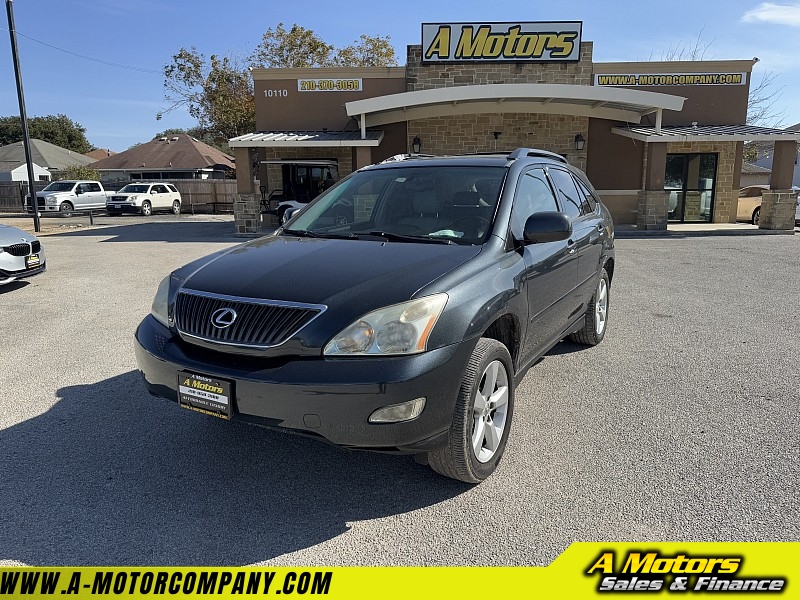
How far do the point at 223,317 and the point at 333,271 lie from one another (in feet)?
2.03

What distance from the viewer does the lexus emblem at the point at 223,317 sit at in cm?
294

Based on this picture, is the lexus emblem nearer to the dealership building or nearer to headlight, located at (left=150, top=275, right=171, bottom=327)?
headlight, located at (left=150, top=275, right=171, bottom=327)

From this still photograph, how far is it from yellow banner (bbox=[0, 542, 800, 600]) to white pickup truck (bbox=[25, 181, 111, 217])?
29470mm

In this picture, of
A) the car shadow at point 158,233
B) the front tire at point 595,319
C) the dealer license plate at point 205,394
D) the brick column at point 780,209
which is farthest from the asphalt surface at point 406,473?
the brick column at point 780,209

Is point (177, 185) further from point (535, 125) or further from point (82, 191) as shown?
point (535, 125)

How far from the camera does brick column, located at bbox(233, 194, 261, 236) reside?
18.3 m

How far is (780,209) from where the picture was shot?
18.1 metres

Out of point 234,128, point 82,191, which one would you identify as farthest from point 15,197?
point 234,128

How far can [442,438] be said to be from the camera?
9.37 ft

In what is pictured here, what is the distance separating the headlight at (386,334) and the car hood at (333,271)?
6 centimetres

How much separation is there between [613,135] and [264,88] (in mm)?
12548

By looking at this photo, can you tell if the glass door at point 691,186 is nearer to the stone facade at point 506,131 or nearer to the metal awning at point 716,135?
the metal awning at point 716,135

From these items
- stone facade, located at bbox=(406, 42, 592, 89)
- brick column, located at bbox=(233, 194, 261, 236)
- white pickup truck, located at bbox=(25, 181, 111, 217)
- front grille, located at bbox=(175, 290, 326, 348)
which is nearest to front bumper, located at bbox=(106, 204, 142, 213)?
white pickup truck, located at bbox=(25, 181, 111, 217)

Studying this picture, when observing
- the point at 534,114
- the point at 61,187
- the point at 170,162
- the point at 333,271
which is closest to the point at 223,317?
the point at 333,271
